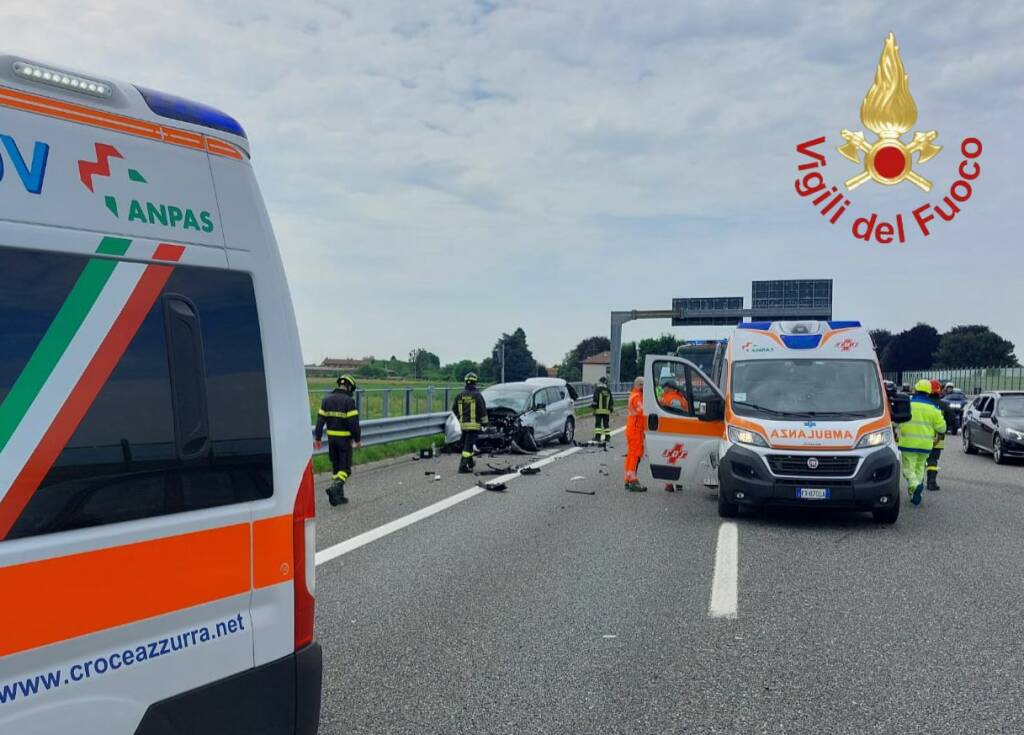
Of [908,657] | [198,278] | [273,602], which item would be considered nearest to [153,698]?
[273,602]

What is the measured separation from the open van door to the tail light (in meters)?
7.93

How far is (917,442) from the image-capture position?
1163 cm

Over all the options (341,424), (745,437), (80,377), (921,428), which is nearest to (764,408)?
(745,437)

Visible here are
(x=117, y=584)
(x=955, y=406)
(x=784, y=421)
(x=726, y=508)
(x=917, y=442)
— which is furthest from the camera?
(x=955, y=406)

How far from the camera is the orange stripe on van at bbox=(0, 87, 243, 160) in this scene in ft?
7.95

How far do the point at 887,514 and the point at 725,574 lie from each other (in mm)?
3452

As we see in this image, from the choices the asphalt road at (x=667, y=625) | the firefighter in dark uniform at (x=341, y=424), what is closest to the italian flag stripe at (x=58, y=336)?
the asphalt road at (x=667, y=625)

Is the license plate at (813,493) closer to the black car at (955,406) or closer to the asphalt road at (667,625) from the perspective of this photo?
the asphalt road at (667,625)

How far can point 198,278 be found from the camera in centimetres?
279

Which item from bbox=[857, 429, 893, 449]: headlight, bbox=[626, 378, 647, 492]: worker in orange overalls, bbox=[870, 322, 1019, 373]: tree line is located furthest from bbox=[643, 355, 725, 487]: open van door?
bbox=[870, 322, 1019, 373]: tree line

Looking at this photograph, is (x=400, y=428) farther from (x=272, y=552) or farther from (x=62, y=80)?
(x=62, y=80)

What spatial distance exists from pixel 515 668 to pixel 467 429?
10.3m

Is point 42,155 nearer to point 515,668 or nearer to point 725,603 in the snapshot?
point 515,668

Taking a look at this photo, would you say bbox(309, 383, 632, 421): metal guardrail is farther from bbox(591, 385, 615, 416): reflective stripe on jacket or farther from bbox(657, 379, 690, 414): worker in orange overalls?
bbox(657, 379, 690, 414): worker in orange overalls
